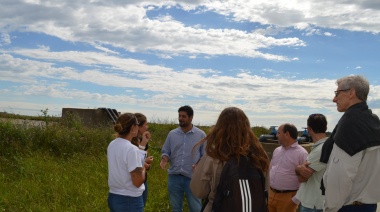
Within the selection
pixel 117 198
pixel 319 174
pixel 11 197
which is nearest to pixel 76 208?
pixel 11 197

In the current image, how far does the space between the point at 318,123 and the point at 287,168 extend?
98 cm

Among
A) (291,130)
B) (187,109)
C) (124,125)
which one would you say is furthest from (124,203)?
(187,109)

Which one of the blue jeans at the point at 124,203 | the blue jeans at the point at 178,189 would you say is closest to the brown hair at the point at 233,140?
the blue jeans at the point at 124,203

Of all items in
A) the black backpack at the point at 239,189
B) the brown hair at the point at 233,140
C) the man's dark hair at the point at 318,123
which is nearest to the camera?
the black backpack at the point at 239,189

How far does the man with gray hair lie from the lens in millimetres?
3805

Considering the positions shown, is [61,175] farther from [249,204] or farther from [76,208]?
[249,204]

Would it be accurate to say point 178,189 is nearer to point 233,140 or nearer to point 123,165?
point 123,165

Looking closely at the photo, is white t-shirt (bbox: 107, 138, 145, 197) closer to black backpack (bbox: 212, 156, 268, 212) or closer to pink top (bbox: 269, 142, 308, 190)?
black backpack (bbox: 212, 156, 268, 212)

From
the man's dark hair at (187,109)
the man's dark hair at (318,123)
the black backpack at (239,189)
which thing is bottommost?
the black backpack at (239,189)

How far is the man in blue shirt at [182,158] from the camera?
721 cm

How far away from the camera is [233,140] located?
148 inches

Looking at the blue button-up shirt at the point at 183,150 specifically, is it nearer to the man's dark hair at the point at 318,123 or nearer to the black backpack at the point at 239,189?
the man's dark hair at the point at 318,123

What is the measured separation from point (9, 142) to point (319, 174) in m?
10.0

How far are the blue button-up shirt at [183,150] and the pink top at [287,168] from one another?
54.3 inches
